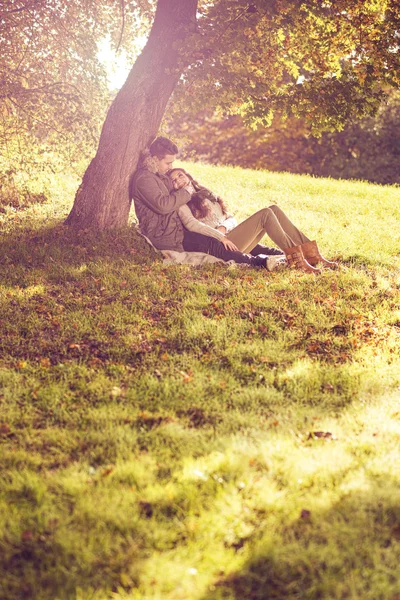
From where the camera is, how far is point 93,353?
5125mm

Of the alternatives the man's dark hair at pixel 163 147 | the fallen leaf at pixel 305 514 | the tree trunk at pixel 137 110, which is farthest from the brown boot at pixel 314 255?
the fallen leaf at pixel 305 514

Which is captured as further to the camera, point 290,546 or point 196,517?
point 196,517

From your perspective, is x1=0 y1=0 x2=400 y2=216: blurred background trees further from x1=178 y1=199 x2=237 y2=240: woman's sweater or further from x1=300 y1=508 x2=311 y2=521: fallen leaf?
x1=300 y1=508 x2=311 y2=521: fallen leaf

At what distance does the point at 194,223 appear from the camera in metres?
8.03

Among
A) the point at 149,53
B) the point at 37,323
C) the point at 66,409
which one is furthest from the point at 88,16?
the point at 66,409

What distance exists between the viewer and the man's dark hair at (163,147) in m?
7.79

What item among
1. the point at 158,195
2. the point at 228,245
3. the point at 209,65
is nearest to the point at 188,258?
the point at 228,245

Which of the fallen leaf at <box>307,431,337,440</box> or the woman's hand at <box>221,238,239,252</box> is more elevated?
the woman's hand at <box>221,238,239,252</box>

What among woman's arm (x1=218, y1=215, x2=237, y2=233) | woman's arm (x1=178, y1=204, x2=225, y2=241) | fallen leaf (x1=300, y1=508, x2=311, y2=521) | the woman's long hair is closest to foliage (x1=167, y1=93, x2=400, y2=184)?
woman's arm (x1=218, y1=215, x2=237, y2=233)

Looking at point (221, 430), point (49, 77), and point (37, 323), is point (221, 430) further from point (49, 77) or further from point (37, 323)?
point (49, 77)

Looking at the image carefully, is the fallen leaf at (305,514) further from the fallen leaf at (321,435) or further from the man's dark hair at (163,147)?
the man's dark hair at (163,147)

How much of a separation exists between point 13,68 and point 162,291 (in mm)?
4874

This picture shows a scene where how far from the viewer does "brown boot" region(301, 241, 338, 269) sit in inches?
321

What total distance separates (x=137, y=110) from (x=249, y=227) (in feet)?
7.39
